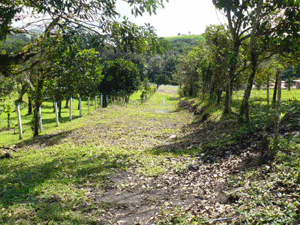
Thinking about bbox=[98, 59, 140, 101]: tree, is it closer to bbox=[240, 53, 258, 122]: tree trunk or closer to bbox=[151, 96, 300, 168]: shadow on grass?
bbox=[151, 96, 300, 168]: shadow on grass

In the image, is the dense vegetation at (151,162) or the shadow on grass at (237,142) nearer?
the dense vegetation at (151,162)

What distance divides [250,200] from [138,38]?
5937mm

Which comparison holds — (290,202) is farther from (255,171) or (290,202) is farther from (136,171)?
(136,171)

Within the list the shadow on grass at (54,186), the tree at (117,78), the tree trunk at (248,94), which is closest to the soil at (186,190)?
the shadow on grass at (54,186)

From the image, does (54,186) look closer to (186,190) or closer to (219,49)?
(186,190)

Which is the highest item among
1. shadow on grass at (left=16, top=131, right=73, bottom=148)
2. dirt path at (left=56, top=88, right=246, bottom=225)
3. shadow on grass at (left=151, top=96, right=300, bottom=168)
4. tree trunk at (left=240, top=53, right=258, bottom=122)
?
tree trunk at (left=240, top=53, right=258, bottom=122)

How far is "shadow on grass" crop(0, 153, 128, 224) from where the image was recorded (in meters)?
5.41

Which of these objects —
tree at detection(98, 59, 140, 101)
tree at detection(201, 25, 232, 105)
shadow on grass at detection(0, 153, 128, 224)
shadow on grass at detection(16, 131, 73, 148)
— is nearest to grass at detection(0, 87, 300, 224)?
shadow on grass at detection(0, 153, 128, 224)

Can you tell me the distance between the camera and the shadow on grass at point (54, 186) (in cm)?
541

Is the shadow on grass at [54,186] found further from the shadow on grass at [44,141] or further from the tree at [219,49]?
Result: the tree at [219,49]

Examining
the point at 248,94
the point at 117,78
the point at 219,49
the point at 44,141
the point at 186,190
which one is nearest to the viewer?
the point at 186,190

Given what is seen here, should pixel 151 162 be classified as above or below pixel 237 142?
below

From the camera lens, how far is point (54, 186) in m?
7.05

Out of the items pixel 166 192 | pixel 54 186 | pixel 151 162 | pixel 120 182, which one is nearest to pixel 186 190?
pixel 166 192
